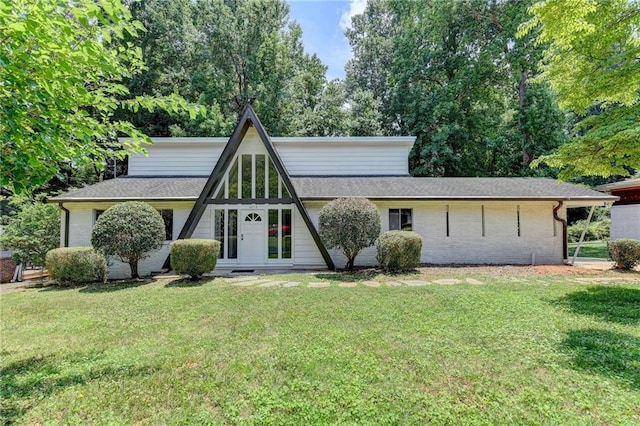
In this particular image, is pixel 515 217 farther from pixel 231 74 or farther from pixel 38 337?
pixel 231 74

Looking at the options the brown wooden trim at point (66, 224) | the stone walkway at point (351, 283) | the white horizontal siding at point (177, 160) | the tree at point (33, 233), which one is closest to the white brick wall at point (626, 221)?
the stone walkway at point (351, 283)

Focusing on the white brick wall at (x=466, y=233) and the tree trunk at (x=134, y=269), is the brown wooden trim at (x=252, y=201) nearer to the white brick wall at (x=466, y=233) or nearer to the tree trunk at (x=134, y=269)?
the white brick wall at (x=466, y=233)

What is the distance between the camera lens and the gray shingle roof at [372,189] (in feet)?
38.4

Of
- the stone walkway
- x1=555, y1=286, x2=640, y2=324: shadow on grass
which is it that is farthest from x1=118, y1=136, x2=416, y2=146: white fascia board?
x1=555, y1=286, x2=640, y2=324: shadow on grass

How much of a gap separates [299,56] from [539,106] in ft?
64.5

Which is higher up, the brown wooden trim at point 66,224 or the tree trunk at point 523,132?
the tree trunk at point 523,132

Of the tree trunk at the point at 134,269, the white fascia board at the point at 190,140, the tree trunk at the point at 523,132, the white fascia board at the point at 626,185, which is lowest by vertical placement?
the tree trunk at the point at 134,269

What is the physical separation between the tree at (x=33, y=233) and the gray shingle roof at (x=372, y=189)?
134cm

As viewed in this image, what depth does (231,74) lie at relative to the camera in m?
25.3

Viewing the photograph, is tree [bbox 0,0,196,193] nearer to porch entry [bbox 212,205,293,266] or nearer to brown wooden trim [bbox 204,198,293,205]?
brown wooden trim [bbox 204,198,293,205]

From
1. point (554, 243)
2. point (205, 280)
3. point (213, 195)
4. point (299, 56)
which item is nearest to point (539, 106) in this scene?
point (554, 243)

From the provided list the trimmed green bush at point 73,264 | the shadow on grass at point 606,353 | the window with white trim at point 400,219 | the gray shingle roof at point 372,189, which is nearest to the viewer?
the shadow on grass at point 606,353

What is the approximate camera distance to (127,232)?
31.5 feet

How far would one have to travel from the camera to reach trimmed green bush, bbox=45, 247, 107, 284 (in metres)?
9.45
